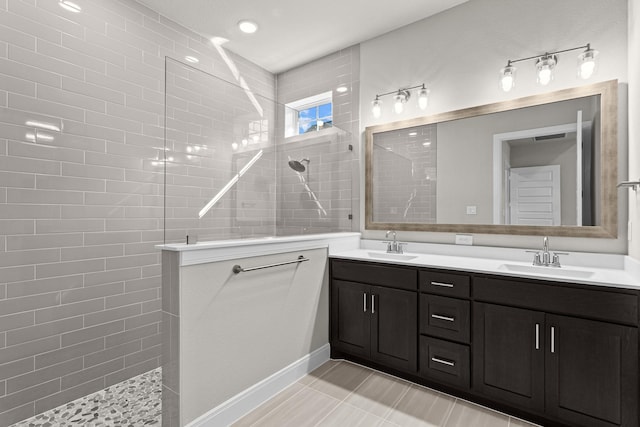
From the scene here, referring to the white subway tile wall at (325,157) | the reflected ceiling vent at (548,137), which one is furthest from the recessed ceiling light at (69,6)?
the reflected ceiling vent at (548,137)

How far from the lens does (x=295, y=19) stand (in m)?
2.76

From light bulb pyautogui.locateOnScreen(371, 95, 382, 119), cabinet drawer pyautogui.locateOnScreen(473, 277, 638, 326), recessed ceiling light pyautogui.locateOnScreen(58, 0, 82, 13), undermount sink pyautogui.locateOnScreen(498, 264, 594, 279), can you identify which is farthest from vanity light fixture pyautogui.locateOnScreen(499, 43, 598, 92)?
recessed ceiling light pyautogui.locateOnScreen(58, 0, 82, 13)

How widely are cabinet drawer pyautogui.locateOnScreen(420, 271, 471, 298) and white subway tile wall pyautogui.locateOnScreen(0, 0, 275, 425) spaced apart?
139 centimetres

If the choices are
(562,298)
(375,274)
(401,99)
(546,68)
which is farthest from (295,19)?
(562,298)

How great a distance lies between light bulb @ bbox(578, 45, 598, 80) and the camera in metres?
2.02

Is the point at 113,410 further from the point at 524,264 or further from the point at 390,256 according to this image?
the point at 524,264

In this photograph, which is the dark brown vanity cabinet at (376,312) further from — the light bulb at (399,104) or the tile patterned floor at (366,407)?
the light bulb at (399,104)

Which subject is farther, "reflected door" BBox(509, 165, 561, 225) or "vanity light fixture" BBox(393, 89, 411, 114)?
"vanity light fixture" BBox(393, 89, 411, 114)

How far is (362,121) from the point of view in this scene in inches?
124

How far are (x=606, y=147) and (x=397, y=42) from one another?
1866mm

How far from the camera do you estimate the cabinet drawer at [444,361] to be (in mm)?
2023

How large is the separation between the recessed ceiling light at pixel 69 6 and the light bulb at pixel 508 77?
9.87 feet

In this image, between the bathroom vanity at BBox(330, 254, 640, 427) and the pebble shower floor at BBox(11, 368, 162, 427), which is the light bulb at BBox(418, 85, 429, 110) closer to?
the bathroom vanity at BBox(330, 254, 640, 427)

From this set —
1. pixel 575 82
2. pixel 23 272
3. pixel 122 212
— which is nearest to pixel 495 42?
pixel 575 82
